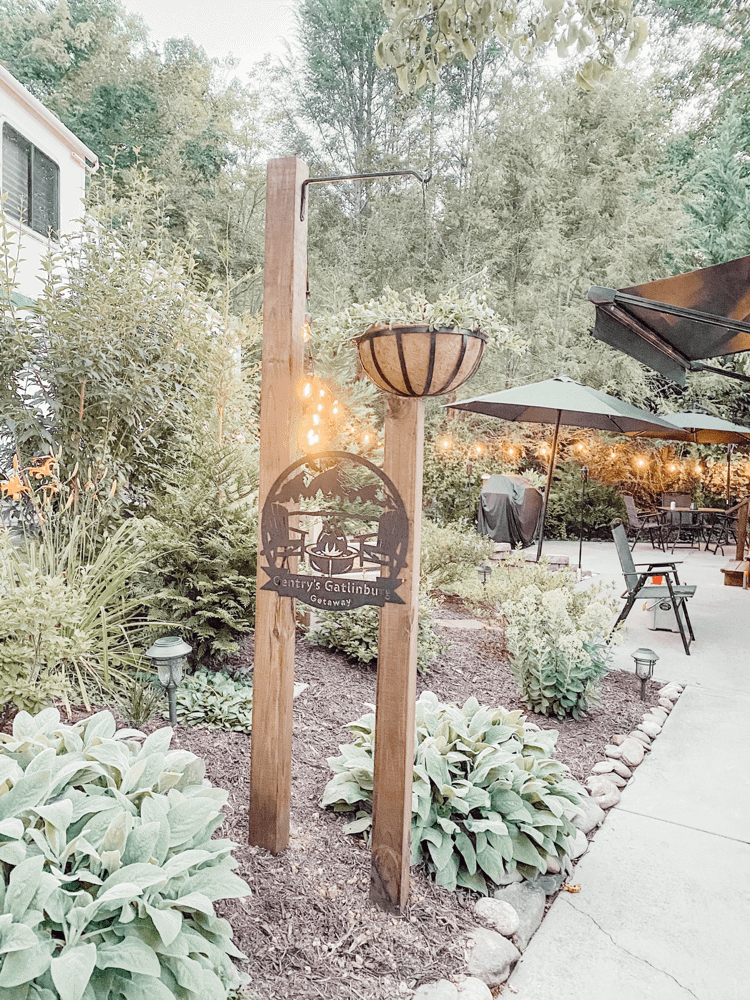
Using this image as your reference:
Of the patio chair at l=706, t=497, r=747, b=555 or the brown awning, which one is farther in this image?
the patio chair at l=706, t=497, r=747, b=555

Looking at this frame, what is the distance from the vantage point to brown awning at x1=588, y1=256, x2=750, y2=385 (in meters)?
2.74

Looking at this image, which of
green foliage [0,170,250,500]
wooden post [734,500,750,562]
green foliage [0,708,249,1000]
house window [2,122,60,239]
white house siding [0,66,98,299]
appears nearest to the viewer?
green foliage [0,708,249,1000]

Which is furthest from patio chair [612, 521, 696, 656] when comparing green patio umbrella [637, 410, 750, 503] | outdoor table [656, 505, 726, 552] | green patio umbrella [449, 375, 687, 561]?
outdoor table [656, 505, 726, 552]

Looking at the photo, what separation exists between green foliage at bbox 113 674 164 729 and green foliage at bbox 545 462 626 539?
31.2ft

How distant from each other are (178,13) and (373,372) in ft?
83.6

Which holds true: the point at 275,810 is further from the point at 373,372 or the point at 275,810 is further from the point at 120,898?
the point at 373,372

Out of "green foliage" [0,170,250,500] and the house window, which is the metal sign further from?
the house window

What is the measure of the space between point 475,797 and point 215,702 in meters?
1.33

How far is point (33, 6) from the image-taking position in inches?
658

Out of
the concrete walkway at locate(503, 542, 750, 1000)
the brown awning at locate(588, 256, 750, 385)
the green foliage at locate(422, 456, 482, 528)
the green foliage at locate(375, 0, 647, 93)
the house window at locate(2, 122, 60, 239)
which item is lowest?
the concrete walkway at locate(503, 542, 750, 1000)

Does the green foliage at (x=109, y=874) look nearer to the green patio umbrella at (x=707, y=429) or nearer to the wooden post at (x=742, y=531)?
the green patio umbrella at (x=707, y=429)

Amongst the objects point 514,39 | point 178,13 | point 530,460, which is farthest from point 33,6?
point 514,39

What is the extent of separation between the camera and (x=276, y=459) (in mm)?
2027

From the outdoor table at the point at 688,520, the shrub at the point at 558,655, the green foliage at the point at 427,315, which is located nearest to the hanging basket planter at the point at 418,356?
the green foliage at the point at 427,315
